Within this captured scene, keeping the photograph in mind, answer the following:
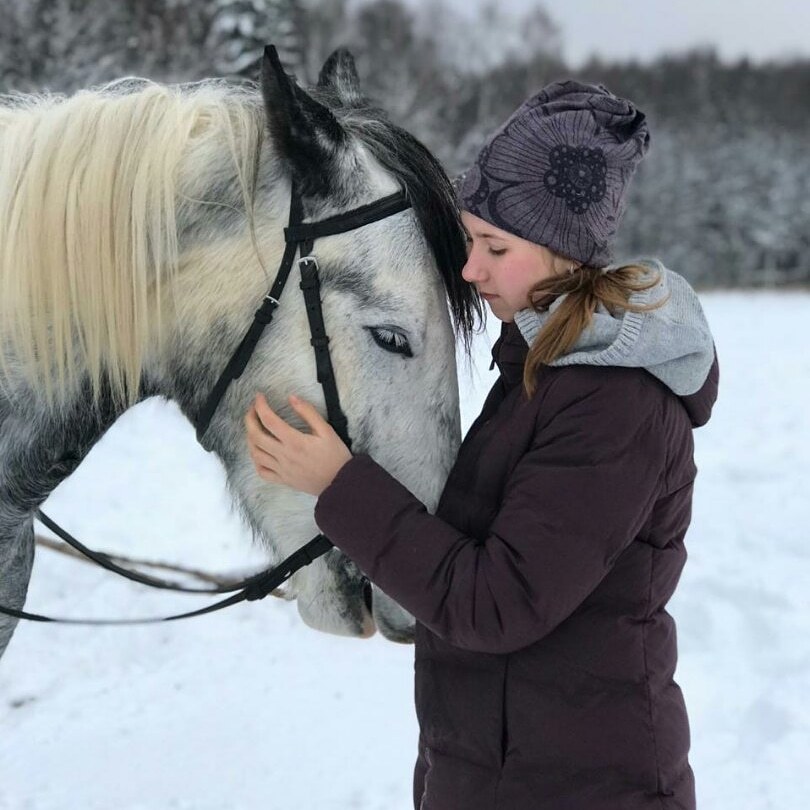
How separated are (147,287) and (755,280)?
41.8 metres

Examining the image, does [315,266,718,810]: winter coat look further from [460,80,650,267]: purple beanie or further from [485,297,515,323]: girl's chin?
[460,80,650,267]: purple beanie

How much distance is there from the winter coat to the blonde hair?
0.04 meters

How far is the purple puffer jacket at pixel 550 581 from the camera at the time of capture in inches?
48.0

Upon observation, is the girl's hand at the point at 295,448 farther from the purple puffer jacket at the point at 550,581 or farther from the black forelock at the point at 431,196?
the black forelock at the point at 431,196

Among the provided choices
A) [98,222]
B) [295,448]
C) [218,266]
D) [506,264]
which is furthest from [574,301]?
[98,222]

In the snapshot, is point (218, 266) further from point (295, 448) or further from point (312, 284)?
point (295, 448)

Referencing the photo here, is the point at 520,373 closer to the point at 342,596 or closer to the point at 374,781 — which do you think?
the point at 342,596

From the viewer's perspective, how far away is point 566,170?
129cm

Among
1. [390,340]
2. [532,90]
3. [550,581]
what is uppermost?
[390,340]

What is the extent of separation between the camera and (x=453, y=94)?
3669cm

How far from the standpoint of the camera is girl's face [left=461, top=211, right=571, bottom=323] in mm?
1368

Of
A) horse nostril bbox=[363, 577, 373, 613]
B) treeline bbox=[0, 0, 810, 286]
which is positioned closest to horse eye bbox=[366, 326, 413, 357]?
horse nostril bbox=[363, 577, 373, 613]

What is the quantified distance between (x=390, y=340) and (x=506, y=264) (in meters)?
0.29

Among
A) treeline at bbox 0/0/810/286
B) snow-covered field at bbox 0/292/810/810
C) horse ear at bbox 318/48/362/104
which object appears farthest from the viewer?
treeline at bbox 0/0/810/286
